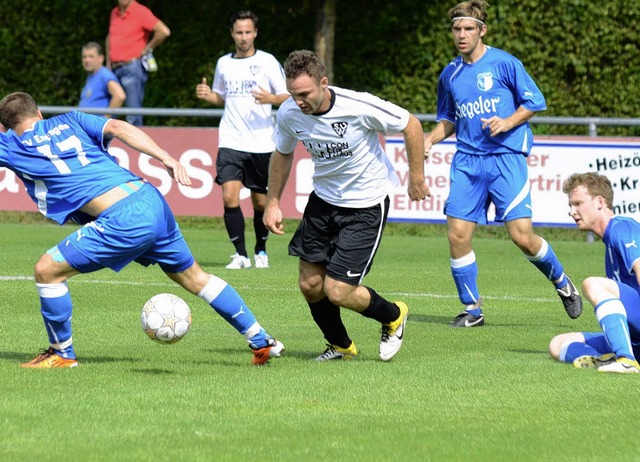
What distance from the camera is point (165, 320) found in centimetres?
787

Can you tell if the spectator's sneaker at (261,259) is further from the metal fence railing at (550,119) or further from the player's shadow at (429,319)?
the metal fence railing at (550,119)

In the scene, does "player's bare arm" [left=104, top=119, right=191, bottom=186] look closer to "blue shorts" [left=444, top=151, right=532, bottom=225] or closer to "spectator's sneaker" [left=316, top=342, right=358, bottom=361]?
"spectator's sneaker" [left=316, top=342, right=358, bottom=361]

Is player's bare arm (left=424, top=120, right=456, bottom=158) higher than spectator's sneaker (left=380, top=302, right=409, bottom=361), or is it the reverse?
player's bare arm (left=424, top=120, right=456, bottom=158)

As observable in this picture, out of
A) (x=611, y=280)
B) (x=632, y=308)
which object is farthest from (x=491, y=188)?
(x=632, y=308)

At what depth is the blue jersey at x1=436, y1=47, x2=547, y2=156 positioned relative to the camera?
10.3 m

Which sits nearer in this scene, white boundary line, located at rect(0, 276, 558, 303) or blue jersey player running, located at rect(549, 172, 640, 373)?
blue jersey player running, located at rect(549, 172, 640, 373)

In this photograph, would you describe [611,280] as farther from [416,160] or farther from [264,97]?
[264,97]

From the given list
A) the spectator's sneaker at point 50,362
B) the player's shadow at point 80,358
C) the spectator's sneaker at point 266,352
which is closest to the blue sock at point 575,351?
the spectator's sneaker at point 266,352

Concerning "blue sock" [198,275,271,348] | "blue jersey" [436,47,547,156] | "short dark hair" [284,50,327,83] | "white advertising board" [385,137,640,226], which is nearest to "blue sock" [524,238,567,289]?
"blue jersey" [436,47,547,156]

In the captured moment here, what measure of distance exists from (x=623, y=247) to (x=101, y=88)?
12.2 meters

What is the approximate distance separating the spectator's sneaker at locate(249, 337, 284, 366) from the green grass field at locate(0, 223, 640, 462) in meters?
0.06

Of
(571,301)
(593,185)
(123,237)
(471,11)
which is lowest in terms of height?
(571,301)

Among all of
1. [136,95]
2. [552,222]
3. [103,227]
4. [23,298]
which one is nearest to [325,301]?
[103,227]

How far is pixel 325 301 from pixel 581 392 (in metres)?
1.84
